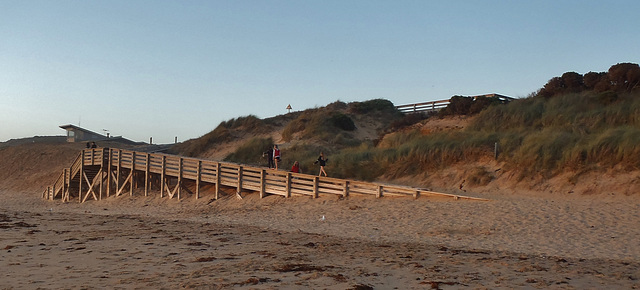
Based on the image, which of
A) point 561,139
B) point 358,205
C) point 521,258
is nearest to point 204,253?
point 521,258

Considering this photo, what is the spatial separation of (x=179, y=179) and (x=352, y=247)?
50.2 feet

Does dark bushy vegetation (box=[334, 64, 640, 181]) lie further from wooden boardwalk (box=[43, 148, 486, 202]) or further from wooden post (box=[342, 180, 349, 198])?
wooden post (box=[342, 180, 349, 198])

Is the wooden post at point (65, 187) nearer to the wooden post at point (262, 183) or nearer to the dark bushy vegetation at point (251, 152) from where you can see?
the dark bushy vegetation at point (251, 152)

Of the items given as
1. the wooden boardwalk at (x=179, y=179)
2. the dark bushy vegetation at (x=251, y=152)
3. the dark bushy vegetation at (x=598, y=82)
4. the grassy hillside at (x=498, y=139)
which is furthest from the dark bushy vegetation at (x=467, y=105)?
the wooden boardwalk at (x=179, y=179)

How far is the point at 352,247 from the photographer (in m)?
11.1

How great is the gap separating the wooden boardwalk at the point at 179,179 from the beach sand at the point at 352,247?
1.96 ft

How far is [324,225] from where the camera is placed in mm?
15781

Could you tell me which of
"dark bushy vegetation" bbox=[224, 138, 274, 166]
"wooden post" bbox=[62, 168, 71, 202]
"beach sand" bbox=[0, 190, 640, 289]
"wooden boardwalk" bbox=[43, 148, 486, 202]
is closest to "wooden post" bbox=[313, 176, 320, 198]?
"wooden boardwalk" bbox=[43, 148, 486, 202]

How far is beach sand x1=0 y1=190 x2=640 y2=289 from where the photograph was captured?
7543 millimetres

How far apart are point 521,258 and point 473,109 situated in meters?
23.4

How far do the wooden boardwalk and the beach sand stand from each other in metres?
0.60

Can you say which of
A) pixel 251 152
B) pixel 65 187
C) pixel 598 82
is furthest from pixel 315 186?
pixel 598 82

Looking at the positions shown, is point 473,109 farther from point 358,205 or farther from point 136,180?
point 136,180

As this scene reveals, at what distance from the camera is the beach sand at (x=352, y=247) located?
7.54 metres
